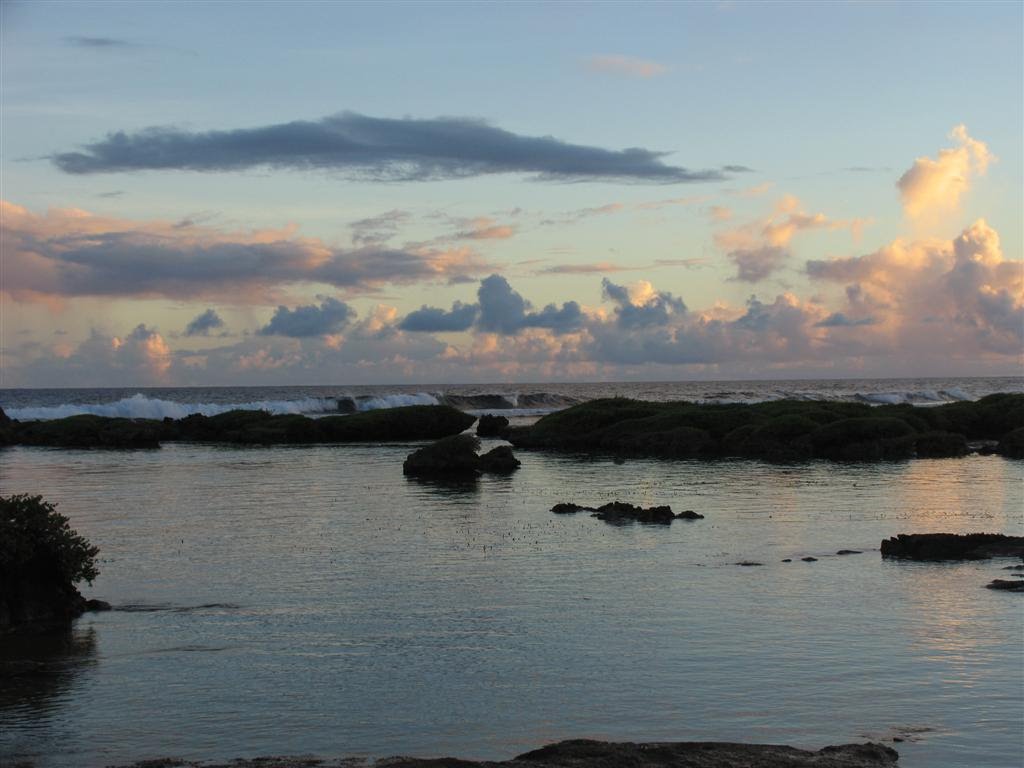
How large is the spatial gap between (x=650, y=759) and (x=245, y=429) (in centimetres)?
7657

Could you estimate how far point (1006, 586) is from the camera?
24766 millimetres

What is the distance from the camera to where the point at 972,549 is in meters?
29.2

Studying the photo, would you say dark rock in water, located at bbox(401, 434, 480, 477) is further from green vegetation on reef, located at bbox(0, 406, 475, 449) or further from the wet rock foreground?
the wet rock foreground

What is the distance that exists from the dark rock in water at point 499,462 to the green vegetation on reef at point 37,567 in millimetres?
33847

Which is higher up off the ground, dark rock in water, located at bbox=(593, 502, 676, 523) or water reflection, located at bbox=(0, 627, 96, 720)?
dark rock in water, located at bbox=(593, 502, 676, 523)

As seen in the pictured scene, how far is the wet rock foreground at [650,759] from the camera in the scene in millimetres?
13539

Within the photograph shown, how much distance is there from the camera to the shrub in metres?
22.5

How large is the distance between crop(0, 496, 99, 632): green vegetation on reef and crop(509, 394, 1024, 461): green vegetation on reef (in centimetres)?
4553

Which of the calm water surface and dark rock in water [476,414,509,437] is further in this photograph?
dark rock in water [476,414,509,437]

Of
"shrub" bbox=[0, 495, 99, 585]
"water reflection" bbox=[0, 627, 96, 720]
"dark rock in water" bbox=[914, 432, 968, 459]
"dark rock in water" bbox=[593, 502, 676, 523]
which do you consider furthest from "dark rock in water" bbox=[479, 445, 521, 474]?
"water reflection" bbox=[0, 627, 96, 720]

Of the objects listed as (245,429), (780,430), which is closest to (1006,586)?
(780,430)

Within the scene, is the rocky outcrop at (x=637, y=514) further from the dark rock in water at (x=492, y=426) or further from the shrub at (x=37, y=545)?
the dark rock in water at (x=492, y=426)

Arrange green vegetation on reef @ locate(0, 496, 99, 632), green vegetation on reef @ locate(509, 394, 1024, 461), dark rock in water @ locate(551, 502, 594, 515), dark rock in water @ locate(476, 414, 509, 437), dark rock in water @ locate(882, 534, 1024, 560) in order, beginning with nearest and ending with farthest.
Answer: green vegetation on reef @ locate(0, 496, 99, 632) → dark rock in water @ locate(882, 534, 1024, 560) → dark rock in water @ locate(551, 502, 594, 515) → green vegetation on reef @ locate(509, 394, 1024, 461) → dark rock in water @ locate(476, 414, 509, 437)

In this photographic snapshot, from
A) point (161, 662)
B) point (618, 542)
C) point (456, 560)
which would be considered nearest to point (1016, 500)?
point (618, 542)
